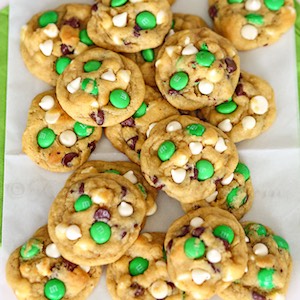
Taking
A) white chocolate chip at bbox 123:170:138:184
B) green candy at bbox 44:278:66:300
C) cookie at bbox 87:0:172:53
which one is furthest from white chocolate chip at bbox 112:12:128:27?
green candy at bbox 44:278:66:300

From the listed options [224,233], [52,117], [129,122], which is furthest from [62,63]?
[224,233]

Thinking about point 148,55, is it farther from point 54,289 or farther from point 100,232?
point 54,289

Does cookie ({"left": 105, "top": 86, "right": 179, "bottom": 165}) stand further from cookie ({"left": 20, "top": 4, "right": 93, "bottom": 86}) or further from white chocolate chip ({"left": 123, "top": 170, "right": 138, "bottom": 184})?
cookie ({"left": 20, "top": 4, "right": 93, "bottom": 86})

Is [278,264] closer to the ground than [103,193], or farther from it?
closer to the ground

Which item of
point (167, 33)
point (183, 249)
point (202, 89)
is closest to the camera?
point (183, 249)

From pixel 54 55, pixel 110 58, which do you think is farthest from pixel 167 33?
pixel 54 55

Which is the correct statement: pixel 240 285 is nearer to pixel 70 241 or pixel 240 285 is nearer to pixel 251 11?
pixel 70 241

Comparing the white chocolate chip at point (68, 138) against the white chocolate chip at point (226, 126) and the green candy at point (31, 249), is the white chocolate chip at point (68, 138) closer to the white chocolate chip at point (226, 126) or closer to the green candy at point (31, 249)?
the green candy at point (31, 249)
